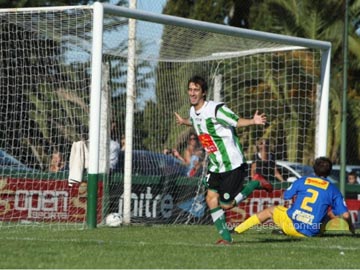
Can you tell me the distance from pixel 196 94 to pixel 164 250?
7.76 ft

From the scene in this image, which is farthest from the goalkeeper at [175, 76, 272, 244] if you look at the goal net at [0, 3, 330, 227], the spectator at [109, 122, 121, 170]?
the spectator at [109, 122, 121, 170]

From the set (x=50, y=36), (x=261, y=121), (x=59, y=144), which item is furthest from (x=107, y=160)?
(x=261, y=121)

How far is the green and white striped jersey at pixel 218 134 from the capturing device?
13.9 m

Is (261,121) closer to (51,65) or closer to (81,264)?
(81,264)

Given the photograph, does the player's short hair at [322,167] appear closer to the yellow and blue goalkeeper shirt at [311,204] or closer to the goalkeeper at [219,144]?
the yellow and blue goalkeeper shirt at [311,204]

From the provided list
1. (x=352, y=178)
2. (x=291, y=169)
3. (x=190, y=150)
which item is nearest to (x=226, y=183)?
(x=190, y=150)

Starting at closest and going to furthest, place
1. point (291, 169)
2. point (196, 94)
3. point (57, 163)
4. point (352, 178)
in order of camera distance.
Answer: point (196, 94) < point (57, 163) < point (291, 169) < point (352, 178)

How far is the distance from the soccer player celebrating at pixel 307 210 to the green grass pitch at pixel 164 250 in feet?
0.64

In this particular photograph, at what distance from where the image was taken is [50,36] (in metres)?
17.9

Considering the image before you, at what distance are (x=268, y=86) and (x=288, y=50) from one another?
2.21m

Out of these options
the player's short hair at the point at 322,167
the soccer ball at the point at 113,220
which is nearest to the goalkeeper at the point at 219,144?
the player's short hair at the point at 322,167

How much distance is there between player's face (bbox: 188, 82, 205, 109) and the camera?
1366 centimetres

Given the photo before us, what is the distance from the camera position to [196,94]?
13.7m

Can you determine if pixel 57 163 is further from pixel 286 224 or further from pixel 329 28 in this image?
pixel 329 28
